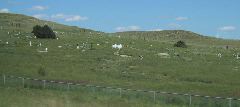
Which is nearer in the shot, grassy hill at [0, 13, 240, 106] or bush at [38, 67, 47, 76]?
grassy hill at [0, 13, 240, 106]

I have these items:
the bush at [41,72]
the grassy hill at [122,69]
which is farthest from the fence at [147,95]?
the bush at [41,72]

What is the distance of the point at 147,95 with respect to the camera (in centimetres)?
4500

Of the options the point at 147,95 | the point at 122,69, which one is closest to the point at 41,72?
the point at 122,69

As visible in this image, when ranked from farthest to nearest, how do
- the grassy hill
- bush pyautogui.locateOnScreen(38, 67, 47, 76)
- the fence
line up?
bush pyautogui.locateOnScreen(38, 67, 47, 76) < the grassy hill < the fence

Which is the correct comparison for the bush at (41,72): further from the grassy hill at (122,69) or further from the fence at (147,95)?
the fence at (147,95)

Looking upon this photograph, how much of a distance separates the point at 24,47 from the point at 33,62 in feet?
75.4

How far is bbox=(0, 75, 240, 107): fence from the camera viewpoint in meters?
40.6

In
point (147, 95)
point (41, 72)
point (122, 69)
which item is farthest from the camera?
point (122, 69)

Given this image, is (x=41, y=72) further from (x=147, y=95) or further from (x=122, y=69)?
(x=147, y=95)

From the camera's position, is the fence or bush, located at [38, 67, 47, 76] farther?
bush, located at [38, 67, 47, 76]

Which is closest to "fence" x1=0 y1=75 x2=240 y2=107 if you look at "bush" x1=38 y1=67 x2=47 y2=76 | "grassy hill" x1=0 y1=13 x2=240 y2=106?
"grassy hill" x1=0 y1=13 x2=240 y2=106

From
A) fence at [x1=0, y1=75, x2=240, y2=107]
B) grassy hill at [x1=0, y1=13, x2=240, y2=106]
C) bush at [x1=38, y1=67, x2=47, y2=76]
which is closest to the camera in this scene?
fence at [x1=0, y1=75, x2=240, y2=107]

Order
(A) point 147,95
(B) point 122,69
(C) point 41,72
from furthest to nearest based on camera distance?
(B) point 122,69, (C) point 41,72, (A) point 147,95

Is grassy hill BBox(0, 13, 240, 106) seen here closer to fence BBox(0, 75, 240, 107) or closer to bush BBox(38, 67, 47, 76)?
bush BBox(38, 67, 47, 76)
